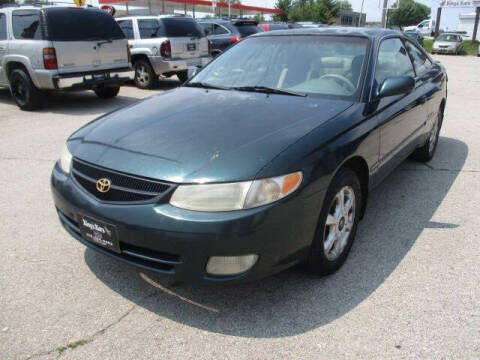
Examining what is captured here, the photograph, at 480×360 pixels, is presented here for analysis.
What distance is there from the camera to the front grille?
7.57 ft

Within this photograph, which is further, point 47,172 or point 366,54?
point 47,172

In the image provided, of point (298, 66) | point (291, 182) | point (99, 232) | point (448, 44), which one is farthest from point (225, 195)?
point (448, 44)

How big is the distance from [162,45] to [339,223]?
865 cm

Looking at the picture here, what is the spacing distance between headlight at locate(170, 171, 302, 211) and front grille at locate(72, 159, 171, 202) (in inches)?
4.5

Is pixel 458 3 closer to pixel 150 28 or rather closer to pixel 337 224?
pixel 150 28

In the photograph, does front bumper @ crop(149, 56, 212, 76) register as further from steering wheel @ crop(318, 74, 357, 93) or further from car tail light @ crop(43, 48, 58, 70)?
steering wheel @ crop(318, 74, 357, 93)

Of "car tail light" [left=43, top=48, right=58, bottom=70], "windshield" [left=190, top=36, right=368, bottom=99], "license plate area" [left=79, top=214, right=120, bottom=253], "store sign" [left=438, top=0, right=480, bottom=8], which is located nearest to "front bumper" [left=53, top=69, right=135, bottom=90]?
"car tail light" [left=43, top=48, right=58, bottom=70]

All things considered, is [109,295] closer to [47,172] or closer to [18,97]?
[47,172]

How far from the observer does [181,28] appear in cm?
1073

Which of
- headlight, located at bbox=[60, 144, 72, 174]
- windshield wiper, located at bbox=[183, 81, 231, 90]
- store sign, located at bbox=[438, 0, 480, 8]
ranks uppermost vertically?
store sign, located at bbox=[438, 0, 480, 8]

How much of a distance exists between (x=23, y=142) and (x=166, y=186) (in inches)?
192

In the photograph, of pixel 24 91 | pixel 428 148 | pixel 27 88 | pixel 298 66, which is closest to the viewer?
pixel 298 66

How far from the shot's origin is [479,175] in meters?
4.90

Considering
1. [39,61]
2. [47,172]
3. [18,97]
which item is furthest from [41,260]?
[18,97]
